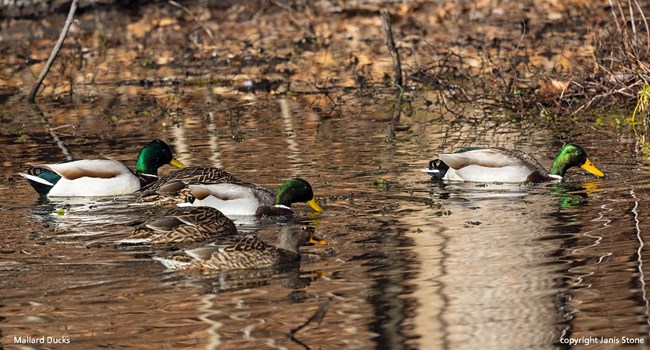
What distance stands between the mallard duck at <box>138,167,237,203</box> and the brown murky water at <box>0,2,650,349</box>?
0.23 meters

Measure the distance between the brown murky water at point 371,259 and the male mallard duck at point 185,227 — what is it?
0.18 m

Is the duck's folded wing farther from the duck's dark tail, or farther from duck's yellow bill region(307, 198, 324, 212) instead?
duck's yellow bill region(307, 198, 324, 212)

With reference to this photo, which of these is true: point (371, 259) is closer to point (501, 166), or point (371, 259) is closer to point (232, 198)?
point (232, 198)

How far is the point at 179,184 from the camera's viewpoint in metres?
11.9

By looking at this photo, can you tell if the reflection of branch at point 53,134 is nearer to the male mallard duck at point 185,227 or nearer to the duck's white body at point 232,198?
the duck's white body at point 232,198

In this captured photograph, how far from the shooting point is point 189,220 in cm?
1012

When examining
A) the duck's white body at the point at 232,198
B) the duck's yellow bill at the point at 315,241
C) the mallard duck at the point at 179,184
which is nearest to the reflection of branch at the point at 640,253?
the duck's yellow bill at the point at 315,241

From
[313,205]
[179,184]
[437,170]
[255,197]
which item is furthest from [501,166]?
[179,184]

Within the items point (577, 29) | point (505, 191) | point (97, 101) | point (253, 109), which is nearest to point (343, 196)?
point (505, 191)

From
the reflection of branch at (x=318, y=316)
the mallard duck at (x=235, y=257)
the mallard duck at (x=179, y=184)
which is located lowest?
the reflection of branch at (x=318, y=316)

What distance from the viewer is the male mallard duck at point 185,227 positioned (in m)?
9.87

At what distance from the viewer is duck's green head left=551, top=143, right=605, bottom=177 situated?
1221cm

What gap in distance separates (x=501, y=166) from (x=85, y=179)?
12.1 ft

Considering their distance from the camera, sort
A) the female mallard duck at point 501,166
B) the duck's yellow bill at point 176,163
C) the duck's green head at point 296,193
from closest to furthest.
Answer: the duck's green head at point 296,193, the female mallard duck at point 501,166, the duck's yellow bill at point 176,163
